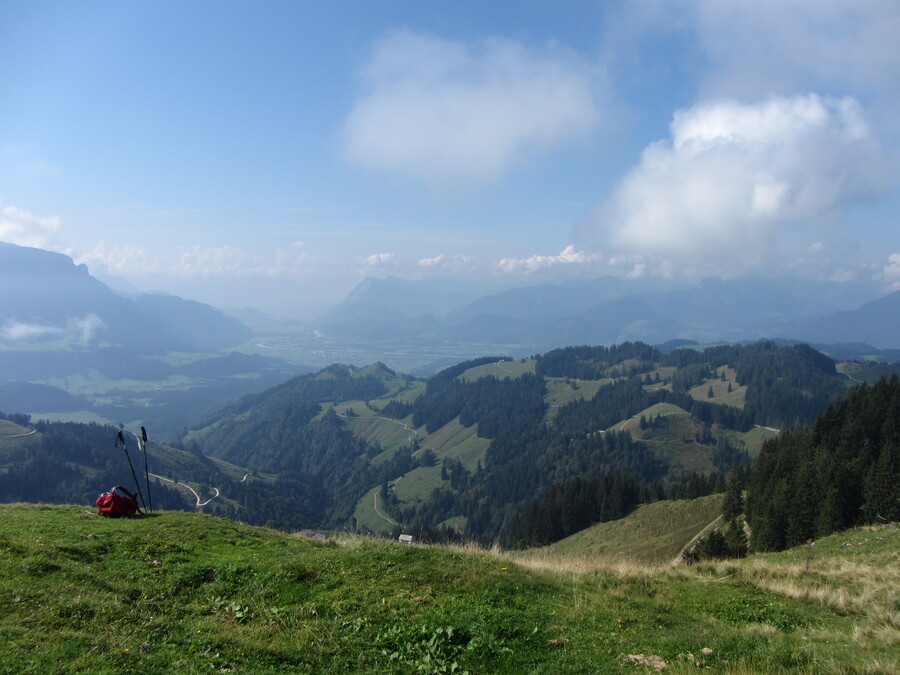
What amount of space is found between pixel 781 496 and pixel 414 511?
429 feet

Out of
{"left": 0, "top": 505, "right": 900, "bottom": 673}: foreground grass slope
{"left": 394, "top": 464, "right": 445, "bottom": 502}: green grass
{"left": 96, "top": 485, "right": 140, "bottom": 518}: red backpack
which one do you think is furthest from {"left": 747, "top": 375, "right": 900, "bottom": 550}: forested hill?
{"left": 394, "top": 464, "right": 445, "bottom": 502}: green grass

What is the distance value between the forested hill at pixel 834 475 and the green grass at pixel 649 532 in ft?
24.9

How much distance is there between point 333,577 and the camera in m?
12.6

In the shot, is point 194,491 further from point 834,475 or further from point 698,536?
point 834,475

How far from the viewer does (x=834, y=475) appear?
138 ft

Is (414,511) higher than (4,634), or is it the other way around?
(4,634)

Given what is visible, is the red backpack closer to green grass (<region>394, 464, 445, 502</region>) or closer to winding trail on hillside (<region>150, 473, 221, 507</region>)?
winding trail on hillside (<region>150, 473, 221, 507</region>)

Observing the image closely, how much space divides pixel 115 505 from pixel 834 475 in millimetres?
53417

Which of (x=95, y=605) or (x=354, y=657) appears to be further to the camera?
(x=95, y=605)

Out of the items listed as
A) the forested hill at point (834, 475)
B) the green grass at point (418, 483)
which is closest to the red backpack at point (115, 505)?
the forested hill at point (834, 475)

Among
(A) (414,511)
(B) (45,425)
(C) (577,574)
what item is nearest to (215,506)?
(A) (414,511)

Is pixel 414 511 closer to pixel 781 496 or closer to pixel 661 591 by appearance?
pixel 781 496

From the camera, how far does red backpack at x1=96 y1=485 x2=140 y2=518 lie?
59.0ft

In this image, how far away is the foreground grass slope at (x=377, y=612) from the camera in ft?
27.5
